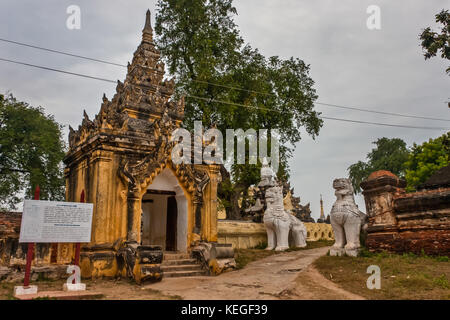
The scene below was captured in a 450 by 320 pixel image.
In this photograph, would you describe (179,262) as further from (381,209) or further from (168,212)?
(381,209)

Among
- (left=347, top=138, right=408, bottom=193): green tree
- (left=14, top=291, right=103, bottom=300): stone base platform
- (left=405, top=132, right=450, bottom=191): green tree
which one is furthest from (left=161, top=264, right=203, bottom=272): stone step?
(left=347, top=138, right=408, bottom=193): green tree

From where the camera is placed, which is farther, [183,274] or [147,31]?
[147,31]

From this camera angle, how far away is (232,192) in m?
21.4

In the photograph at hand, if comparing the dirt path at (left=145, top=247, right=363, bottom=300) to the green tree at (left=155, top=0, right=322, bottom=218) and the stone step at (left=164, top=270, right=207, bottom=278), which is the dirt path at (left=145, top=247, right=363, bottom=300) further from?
the green tree at (left=155, top=0, right=322, bottom=218)

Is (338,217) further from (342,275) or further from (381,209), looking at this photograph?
(342,275)

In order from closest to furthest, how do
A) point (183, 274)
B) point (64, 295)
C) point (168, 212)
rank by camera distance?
1. point (64, 295)
2. point (183, 274)
3. point (168, 212)

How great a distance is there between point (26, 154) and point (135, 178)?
45.5 feet

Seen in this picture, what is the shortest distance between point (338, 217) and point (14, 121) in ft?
60.8

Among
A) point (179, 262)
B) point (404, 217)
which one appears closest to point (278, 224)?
point (179, 262)

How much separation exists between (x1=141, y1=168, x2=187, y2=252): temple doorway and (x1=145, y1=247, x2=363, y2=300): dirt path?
230 centimetres

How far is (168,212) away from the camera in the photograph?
500 inches

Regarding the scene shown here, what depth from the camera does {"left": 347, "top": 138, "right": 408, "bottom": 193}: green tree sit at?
145 ft

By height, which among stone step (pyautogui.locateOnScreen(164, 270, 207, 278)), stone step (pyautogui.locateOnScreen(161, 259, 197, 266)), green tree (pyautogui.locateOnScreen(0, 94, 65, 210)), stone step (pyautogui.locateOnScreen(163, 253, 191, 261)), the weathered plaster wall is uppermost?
green tree (pyautogui.locateOnScreen(0, 94, 65, 210))
